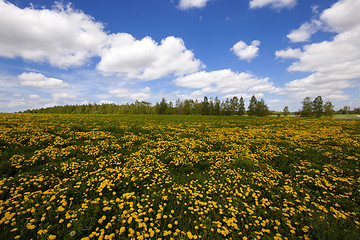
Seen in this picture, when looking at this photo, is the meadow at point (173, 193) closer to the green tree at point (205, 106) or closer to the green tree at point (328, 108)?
the green tree at point (205, 106)

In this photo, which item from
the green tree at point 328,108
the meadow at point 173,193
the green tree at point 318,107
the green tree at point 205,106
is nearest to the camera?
the meadow at point 173,193

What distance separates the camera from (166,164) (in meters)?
6.67

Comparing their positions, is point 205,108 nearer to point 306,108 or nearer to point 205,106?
point 205,106

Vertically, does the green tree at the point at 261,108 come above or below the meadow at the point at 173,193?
above

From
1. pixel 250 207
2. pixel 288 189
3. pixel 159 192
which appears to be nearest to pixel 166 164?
pixel 159 192

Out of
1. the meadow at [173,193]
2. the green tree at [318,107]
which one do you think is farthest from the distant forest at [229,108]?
the meadow at [173,193]

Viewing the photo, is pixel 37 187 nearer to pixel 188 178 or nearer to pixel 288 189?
pixel 188 178

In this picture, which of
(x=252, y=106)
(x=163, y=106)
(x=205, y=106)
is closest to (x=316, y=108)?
(x=252, y=106)

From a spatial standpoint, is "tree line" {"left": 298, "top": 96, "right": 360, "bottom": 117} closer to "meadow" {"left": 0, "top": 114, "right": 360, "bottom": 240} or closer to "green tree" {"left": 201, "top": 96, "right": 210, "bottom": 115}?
"green tree" {"left": 201, "top": 96, "right": 210, "bottom": 115}

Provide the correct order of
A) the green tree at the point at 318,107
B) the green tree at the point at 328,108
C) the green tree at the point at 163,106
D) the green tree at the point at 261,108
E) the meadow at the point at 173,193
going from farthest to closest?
the green tree at the point at 163,106 → the green tree at the point at 261,108 → the green tree at the point at 328,108 → the green tree at the point at 318,107 → the meadow at the point at 173,193

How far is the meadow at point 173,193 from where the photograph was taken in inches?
127

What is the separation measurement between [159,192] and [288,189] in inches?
178

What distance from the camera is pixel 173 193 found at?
4.54 meters

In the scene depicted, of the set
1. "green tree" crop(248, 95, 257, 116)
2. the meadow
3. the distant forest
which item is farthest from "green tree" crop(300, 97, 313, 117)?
the meadow
